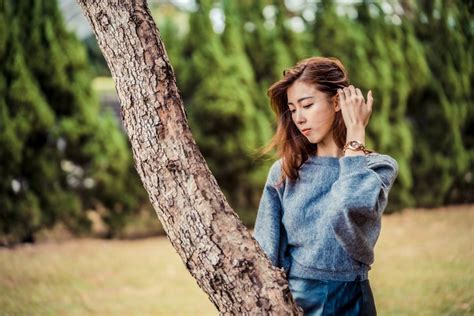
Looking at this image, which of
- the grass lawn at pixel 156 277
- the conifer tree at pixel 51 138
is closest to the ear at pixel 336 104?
the grass lawn at pixel 156 277

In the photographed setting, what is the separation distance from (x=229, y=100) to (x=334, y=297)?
5.36m

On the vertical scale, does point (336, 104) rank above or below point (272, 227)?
above

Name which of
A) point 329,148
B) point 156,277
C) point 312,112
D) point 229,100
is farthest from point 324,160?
point 229,100

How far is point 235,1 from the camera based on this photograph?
7773mm

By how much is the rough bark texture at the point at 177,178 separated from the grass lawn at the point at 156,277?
2700 millimetres

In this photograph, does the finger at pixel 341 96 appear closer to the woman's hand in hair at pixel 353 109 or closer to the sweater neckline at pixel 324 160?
the woman's hand in hair at pixel 353 109

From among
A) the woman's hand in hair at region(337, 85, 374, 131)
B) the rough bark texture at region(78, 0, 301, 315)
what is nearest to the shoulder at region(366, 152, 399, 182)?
the woman's hand in hair at region(337, 85, 374, 131)

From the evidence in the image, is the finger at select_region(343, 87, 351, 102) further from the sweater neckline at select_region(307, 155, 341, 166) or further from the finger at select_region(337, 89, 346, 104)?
the sweater neckline at select_region(307, 155, 341, 166)

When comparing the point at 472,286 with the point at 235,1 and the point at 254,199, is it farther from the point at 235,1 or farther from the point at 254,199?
the point at 235,1

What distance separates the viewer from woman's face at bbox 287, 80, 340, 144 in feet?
7.29

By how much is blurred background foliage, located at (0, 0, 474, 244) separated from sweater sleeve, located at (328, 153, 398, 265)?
4754mm

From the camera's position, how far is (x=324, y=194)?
2182mm

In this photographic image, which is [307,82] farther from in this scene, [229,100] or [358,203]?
[229,100]

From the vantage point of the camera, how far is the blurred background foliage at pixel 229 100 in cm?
687
